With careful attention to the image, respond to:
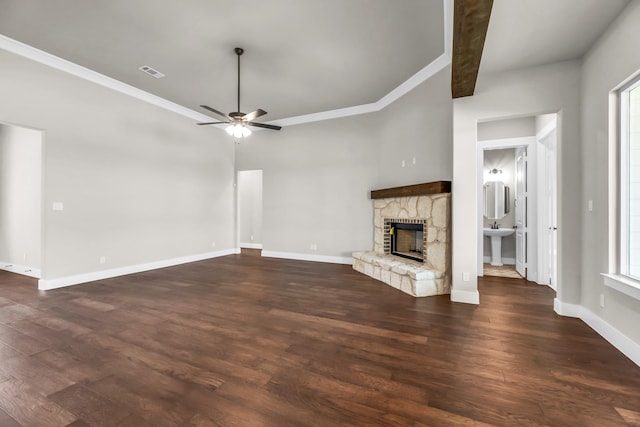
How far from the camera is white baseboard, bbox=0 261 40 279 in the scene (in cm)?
485

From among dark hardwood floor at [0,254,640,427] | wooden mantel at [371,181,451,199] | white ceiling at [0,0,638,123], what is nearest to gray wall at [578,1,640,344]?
white ceiling at [0,0,638,123]

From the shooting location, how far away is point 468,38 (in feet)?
7.48

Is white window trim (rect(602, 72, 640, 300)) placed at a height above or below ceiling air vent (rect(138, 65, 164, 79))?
below

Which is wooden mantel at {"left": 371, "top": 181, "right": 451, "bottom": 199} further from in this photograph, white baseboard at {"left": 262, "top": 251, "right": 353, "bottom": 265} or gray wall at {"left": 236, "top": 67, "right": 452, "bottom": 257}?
white baseboard at {"left": 262, "top": 251, "right": 353, "bottom": 265}

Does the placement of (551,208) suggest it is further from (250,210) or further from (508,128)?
(250,210)

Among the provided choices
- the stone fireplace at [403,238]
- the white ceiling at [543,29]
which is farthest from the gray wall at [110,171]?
the white ceiling at [543,29]

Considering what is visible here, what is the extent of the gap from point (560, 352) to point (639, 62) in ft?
7.62

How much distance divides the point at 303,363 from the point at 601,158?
128 inches

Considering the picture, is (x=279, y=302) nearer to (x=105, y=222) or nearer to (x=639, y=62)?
(x=105, y=222)

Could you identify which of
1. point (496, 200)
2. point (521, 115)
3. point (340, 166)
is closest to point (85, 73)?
point (340, 166)

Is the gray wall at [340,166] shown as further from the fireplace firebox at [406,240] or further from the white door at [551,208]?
the white door at [551,208]

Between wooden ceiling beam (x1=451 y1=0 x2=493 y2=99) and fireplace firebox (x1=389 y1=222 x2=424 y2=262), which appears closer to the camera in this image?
wooden ceiling beam (x1=451 y1=0 x2=493 y2=99)

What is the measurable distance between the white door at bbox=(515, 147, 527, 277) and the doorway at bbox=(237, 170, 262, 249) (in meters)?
6.45

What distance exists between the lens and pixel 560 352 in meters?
2.26
